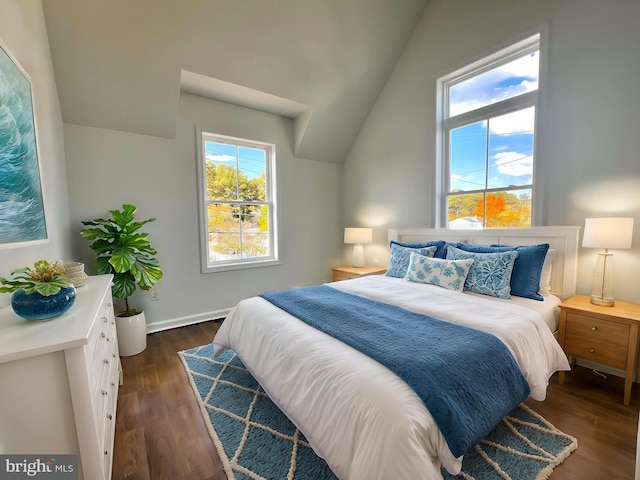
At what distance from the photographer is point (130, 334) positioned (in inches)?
102

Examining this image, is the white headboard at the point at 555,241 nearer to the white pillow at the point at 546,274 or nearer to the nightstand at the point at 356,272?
the white pillow at the point at 546,274

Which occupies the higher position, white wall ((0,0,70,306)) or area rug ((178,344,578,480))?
white wall ((0,0,70,306))

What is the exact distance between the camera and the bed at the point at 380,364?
3.29 ft

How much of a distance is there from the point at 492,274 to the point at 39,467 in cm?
274

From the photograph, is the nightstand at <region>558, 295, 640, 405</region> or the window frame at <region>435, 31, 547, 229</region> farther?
the window frame at <region>435, 31, 547, 229</region>

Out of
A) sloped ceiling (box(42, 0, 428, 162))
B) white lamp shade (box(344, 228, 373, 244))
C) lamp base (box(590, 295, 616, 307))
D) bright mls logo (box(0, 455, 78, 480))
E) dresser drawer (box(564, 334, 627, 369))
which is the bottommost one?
Answer: dresser drawer (box(564, 334, 627, 369))

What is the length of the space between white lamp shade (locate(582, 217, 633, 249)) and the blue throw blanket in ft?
4.01

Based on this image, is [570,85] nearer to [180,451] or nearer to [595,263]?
[595,263]

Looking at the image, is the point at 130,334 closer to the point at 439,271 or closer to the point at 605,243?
the point at 439,271

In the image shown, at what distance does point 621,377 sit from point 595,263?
0.87m

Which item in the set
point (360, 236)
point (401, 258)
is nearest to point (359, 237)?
point (360, 236)

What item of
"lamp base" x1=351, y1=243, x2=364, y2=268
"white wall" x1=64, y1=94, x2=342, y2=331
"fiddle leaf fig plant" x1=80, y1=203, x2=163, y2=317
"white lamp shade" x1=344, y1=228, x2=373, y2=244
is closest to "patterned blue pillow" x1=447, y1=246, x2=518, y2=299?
"white lamp shade" x1=344, y1=228, x2=373, y2=244

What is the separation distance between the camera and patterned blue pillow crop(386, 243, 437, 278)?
282 centimetres

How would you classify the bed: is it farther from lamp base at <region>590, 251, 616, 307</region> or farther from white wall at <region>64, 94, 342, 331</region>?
white wall at <region>64, 94, 342, 331</region>
